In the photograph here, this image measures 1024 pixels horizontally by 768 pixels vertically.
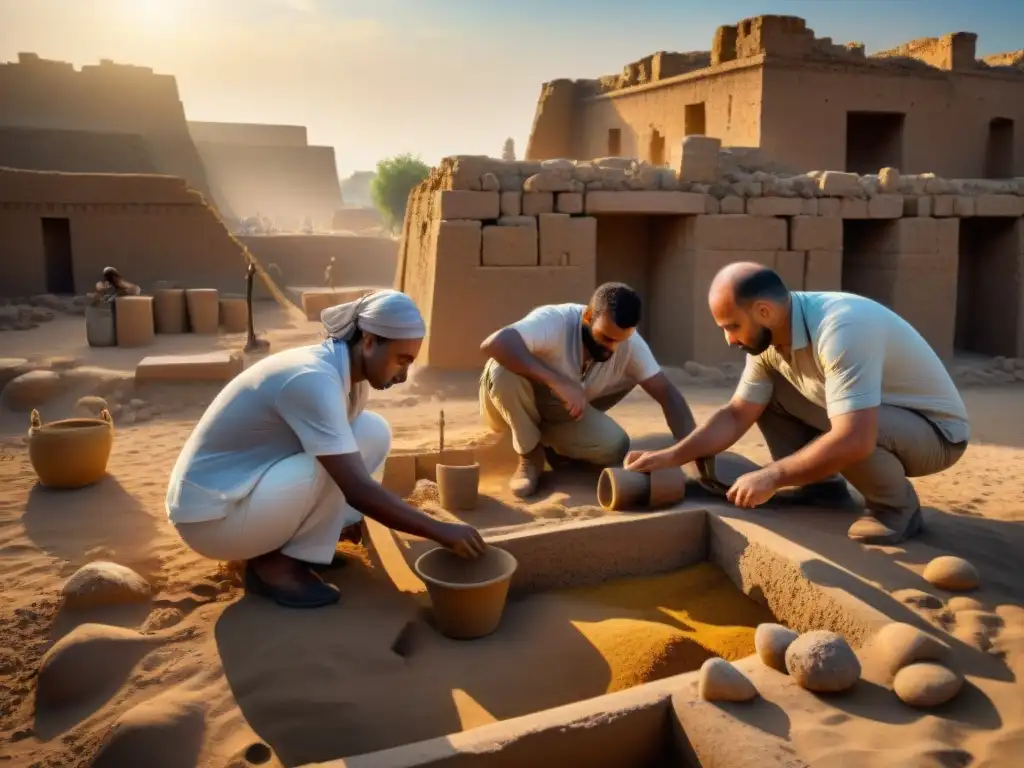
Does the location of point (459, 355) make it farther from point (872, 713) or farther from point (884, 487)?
point (872, 713)

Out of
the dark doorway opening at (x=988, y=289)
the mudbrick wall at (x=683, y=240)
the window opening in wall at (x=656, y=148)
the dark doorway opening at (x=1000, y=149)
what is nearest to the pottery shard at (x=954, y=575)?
the mudbrick wall at (x=683, y=240)

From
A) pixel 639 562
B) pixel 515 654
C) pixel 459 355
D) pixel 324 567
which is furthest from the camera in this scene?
pixel 459 355

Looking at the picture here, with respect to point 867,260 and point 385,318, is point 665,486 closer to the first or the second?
point 385,318

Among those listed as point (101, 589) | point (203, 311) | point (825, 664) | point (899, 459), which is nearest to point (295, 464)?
point (101, 589)

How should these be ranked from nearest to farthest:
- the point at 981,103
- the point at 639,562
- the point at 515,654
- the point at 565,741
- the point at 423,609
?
the point at 565,741 < the point at 515,654 < the point at 423,609 < the point at 639,562 < the point at 981,103

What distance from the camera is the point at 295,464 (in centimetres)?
280

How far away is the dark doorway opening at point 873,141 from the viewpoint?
40.8ft

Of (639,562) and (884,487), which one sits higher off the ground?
(884,487)

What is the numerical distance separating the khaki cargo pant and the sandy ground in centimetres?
55

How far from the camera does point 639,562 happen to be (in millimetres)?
3340

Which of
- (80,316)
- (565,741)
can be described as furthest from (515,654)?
(80,316)

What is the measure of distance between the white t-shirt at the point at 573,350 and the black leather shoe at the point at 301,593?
5.73ft

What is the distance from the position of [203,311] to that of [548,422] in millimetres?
8176

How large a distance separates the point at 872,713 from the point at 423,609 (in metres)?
1.46
